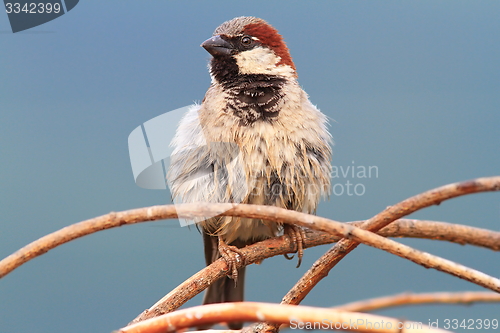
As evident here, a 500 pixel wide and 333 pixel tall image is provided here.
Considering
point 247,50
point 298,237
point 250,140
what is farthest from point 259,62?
point 298,237

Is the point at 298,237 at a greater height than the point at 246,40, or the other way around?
the point at 246,40

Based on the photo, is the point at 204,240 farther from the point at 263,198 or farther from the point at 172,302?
the point at 172,302

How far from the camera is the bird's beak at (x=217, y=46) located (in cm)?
176

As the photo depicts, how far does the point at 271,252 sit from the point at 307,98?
0.65 m

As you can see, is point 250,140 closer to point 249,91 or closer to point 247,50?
point 249,91

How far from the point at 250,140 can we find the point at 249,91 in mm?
190

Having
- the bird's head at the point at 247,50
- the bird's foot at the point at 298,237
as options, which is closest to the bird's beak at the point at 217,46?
the bird's head at the point at 247,50

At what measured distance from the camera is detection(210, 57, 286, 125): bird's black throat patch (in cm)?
162

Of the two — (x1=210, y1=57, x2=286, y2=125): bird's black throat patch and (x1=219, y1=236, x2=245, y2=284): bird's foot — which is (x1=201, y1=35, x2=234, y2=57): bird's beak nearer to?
(x1=210, y1=57, x2=286, y2=125): bird's black throat patch

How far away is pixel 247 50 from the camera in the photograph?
178 centimetres

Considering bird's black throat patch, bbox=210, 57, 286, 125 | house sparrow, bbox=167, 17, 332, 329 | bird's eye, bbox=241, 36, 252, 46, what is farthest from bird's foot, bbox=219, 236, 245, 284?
bird's eye, bbox=241, 36, 252, 46

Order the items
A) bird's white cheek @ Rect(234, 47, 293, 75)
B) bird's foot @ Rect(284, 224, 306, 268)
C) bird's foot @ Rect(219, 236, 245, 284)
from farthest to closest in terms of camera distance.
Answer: bird's white cheek @ Rect(234, 47, 293, 75), bird's foot @ Rect(284, 224, 306, 268), bird's foot @ Rect(219, 236, 245, 284)

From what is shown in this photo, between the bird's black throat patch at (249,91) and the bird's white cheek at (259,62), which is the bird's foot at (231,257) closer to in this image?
the bird's black throat patch at (249,91)

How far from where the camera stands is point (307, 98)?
5.90 feet
